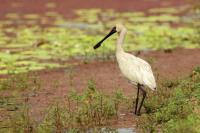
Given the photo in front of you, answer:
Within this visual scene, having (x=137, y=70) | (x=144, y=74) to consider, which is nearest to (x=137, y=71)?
(x=137, y=70)

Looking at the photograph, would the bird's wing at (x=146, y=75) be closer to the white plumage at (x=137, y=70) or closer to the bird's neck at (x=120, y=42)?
the white plumage at (x=137, y=70)

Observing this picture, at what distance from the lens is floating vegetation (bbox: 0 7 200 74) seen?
16.4 m

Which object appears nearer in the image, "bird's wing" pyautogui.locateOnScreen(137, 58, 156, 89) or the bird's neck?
"bird's wing" pyautogui.locateOnScreen(137, 58, 156, 89)

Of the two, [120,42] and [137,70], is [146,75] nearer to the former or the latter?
[137,70]

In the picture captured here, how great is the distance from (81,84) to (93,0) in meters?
18.3

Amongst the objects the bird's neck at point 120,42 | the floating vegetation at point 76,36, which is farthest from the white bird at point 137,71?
the floating vegetation at point 76,36

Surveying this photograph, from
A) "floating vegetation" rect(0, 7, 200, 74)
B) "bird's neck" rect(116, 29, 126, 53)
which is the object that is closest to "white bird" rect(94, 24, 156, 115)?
"bird's neck" rect(116, 29, 126, 53)

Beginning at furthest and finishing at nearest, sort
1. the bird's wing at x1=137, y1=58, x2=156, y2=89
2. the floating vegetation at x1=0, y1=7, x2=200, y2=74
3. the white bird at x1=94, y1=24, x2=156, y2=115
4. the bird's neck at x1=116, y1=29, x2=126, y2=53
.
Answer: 1. the floating vegetation at x1=0, y1=7, x2=200, y2=74
2. the bird's neck at x1=116, y1=29, x2=126, y2=53
3. the white bird at x1=94, y1=24, x2=156, y2=115
4. the bird's wing at x1=137, y1=58, x2=156, y2=89

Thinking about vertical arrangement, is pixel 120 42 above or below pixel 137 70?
above

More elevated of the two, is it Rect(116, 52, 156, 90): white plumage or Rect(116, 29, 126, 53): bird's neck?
Rect(116, 29, 126, 53): bird's neck

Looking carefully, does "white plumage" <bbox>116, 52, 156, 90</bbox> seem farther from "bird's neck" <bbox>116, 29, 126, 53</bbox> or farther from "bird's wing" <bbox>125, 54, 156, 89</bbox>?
"bird's neck" <bbox>116, 29, 126, 53</bbox>

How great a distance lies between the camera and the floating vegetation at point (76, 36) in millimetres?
16438

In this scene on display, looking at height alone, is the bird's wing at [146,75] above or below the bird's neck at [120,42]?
below

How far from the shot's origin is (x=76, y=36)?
782 inches
